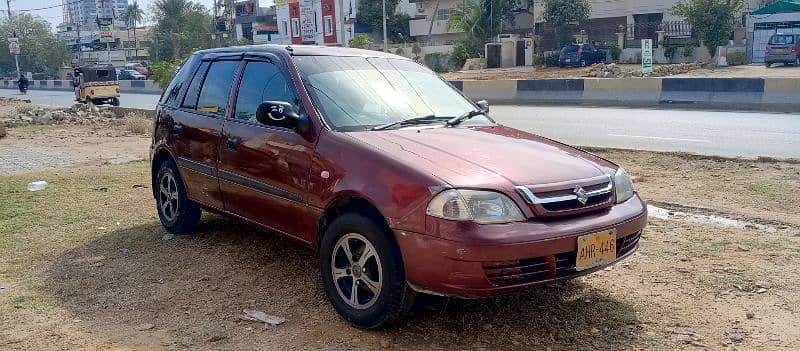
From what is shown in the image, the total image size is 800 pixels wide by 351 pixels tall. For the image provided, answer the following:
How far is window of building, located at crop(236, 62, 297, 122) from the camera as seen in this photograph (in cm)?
476

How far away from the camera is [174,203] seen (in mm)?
6121

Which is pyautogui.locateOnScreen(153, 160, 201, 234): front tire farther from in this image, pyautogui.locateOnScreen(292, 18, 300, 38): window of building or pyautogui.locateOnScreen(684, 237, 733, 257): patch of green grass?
pyautogui.locateOnScreen(292, 18, 300, 38): window of building

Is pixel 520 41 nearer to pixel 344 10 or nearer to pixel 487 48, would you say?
pixel 487 48

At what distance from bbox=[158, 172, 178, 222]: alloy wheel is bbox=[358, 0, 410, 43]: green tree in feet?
210

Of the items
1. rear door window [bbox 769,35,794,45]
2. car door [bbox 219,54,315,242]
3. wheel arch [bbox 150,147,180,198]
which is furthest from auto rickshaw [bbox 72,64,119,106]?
rear door window [bbox 769,35,794,45]

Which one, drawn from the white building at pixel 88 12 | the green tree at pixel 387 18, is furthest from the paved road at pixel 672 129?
the white building at pixel 88 12

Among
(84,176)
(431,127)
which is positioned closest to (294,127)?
(431,127)

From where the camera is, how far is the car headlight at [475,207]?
343cm

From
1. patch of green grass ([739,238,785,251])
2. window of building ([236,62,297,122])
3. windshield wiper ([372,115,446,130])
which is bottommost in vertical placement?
patch of green grass ([739,238,785,251])

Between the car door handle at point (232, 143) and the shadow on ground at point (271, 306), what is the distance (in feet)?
3.02

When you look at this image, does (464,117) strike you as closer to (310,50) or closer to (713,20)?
(310,50)

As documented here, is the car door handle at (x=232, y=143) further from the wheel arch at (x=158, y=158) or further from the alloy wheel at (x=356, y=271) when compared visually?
the alloy wheel at (x=356, y=271)

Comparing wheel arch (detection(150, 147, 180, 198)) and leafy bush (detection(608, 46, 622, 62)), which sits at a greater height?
leafy bush (detection(608, 46, 622, 62))

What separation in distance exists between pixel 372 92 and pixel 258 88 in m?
0.90
